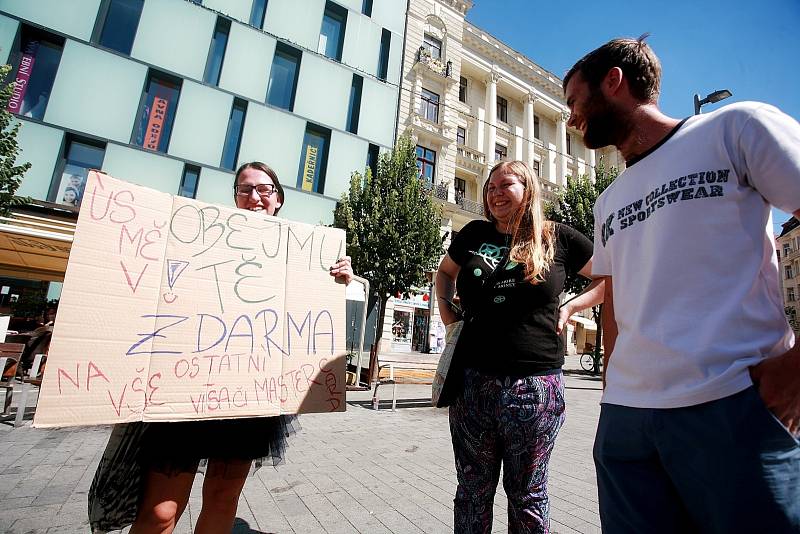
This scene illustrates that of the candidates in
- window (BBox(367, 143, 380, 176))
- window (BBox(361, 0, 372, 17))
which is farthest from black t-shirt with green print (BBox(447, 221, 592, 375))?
window (BBox(361, 0, 372, 17))

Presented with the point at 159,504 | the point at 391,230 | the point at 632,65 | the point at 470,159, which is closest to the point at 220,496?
the point at 159,504

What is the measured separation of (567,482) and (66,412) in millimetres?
3851

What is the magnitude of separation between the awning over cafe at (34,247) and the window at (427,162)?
51.9ft

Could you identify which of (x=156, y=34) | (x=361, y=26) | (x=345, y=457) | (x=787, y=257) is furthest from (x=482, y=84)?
(x=787, y=257)

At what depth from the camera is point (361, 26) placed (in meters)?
17.8

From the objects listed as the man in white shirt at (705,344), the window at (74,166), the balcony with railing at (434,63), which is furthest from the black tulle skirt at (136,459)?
the balcony with railing at (434,63)

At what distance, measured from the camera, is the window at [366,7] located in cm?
1811

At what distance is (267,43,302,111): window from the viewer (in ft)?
52.5

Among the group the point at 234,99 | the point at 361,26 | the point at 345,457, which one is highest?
the point at 361,26

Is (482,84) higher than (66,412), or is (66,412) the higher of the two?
(482,84)

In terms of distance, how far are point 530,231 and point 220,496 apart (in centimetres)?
180

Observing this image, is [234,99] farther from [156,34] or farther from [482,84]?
[482,84]

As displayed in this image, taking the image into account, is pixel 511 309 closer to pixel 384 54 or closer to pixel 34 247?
pixel 34 247

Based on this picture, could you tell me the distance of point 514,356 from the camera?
64.0 inches
